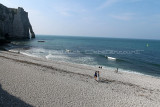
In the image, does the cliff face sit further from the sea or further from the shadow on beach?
the shadow on beach

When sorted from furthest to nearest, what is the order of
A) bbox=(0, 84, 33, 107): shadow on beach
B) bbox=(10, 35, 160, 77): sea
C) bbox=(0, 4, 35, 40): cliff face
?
bbox=(0, 4, 35, 40): cliff face < bbox=(10, 35, 160, 77): sea < bbox=(0, 84, 33, 107): shadow on beach

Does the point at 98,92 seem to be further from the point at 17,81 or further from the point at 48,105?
the point at 17,81

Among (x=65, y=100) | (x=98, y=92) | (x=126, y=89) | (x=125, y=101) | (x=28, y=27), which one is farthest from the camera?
(x=28, y=27)

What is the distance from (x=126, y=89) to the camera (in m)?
13.0

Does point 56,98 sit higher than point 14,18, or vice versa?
point 14,18

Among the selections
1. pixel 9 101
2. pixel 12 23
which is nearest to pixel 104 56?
pixel 9 101

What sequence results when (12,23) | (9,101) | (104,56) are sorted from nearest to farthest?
1. (9,101)
2. (104,56)
3. (12,23)

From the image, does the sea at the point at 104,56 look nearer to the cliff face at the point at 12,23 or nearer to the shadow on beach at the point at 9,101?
the cliff face at the point at 12,23

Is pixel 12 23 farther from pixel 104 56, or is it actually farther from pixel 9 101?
pixel 9 101

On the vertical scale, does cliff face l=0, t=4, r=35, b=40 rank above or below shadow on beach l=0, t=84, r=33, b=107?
above

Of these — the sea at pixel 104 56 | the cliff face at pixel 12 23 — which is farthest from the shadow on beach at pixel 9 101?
the cliff face at pixel 12 23

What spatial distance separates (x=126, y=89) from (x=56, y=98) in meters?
7.90

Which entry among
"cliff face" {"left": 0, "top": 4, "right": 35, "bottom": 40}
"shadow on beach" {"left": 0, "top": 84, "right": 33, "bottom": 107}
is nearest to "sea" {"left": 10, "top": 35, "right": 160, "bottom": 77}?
"cliff face" {"left": 0, "top": 4, "right": 35, "bottom": 40}

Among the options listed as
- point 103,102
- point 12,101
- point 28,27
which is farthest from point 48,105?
point 28,27
